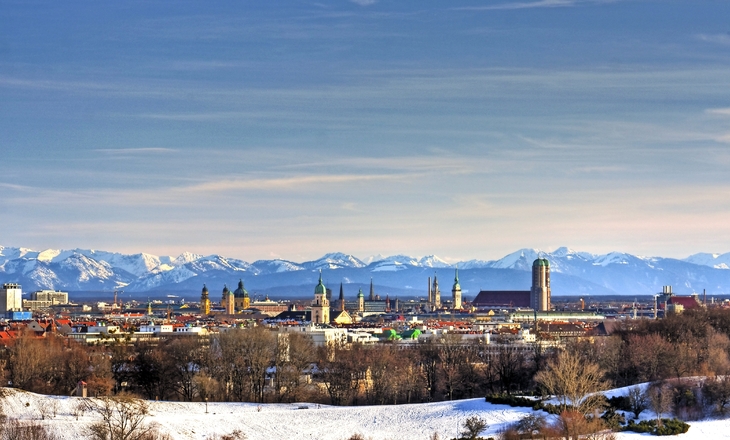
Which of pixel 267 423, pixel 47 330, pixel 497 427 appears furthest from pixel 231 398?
pixel 47 330

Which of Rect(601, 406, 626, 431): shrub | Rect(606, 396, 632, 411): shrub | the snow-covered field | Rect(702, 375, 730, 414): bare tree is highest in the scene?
Rect(702, 375, 730, 414): bare tree

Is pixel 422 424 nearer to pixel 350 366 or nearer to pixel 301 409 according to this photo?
pixel 301 409

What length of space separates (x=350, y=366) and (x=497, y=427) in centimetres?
2954

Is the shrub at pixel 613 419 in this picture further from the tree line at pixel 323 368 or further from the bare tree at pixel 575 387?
the tree line at pixel 323 368

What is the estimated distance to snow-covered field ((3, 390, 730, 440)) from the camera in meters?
65.0

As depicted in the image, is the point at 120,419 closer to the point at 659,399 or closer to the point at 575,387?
the point at 575,387

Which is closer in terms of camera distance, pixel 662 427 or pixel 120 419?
pixel 662 427

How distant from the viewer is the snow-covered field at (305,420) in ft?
213

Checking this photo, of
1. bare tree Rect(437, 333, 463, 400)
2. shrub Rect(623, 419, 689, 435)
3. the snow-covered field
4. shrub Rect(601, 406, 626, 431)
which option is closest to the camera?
shrub Rect(623, 419, 689, 435)

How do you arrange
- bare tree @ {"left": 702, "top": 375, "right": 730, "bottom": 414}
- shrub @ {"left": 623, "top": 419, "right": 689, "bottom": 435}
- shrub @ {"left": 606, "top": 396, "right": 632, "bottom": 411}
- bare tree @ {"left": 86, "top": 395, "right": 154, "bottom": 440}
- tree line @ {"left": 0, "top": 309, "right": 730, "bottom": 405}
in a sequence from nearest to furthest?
1. bare tree @ {"left": 86, "top": 395, "right": 154, "bottom": 440}
2. shrub @ {"left": 623, "top": 419, "right": 689, "bottom": 435}
3. shrub @ {"left": 606, "top": 396, "right": 632, "bottom": 411}
4. bare tree @ {"left": 702, "top": 375, "right": 730, "bottom": 414}
5. tree line @ {"left": 0, "top": 309, "right": 730, "bottom": 405}

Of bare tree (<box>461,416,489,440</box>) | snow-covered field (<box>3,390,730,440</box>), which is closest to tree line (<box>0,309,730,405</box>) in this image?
snow-covered field (<box>3,390,730,440</box>)

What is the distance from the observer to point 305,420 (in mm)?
70438

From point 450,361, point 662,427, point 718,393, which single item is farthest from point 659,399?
point 450,361

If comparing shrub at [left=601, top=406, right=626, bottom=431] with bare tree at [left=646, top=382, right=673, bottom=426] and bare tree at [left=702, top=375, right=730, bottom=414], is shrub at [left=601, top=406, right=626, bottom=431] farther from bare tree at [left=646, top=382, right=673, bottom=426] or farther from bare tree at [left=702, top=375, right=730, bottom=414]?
bare tree at [left=702, top=375, right=730, bottom=414]
